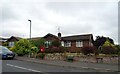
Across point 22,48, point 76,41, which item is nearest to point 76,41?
point 76,41

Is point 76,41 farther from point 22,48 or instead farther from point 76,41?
point 22,48

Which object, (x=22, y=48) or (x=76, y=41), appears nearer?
(x=22, y=48)

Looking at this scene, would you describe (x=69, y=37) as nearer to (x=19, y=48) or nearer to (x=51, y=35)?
(x=51, y=35)

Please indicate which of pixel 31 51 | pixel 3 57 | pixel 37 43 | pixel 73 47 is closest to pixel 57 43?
pixel 37 43

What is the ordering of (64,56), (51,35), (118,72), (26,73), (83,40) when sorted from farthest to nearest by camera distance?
(51,35) < (83,40) < (64,56) < (118,72) < (26,73)

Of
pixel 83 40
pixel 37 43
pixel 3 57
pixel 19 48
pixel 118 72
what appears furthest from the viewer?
pixel 83 40

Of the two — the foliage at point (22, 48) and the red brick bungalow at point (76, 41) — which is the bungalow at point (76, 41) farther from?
the foliage at point (22, 48)

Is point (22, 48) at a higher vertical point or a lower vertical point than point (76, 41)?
lower

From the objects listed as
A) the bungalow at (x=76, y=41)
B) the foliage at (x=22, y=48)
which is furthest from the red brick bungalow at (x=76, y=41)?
the foliage at (x=22, y=48)

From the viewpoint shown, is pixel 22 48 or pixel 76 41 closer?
pixel 22 48

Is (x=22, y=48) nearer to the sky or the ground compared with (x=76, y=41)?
nearer to the ground

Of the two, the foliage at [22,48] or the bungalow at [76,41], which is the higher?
the bungalow at [76,41]

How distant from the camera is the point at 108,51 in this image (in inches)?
1080

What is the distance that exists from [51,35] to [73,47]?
20.9ft
